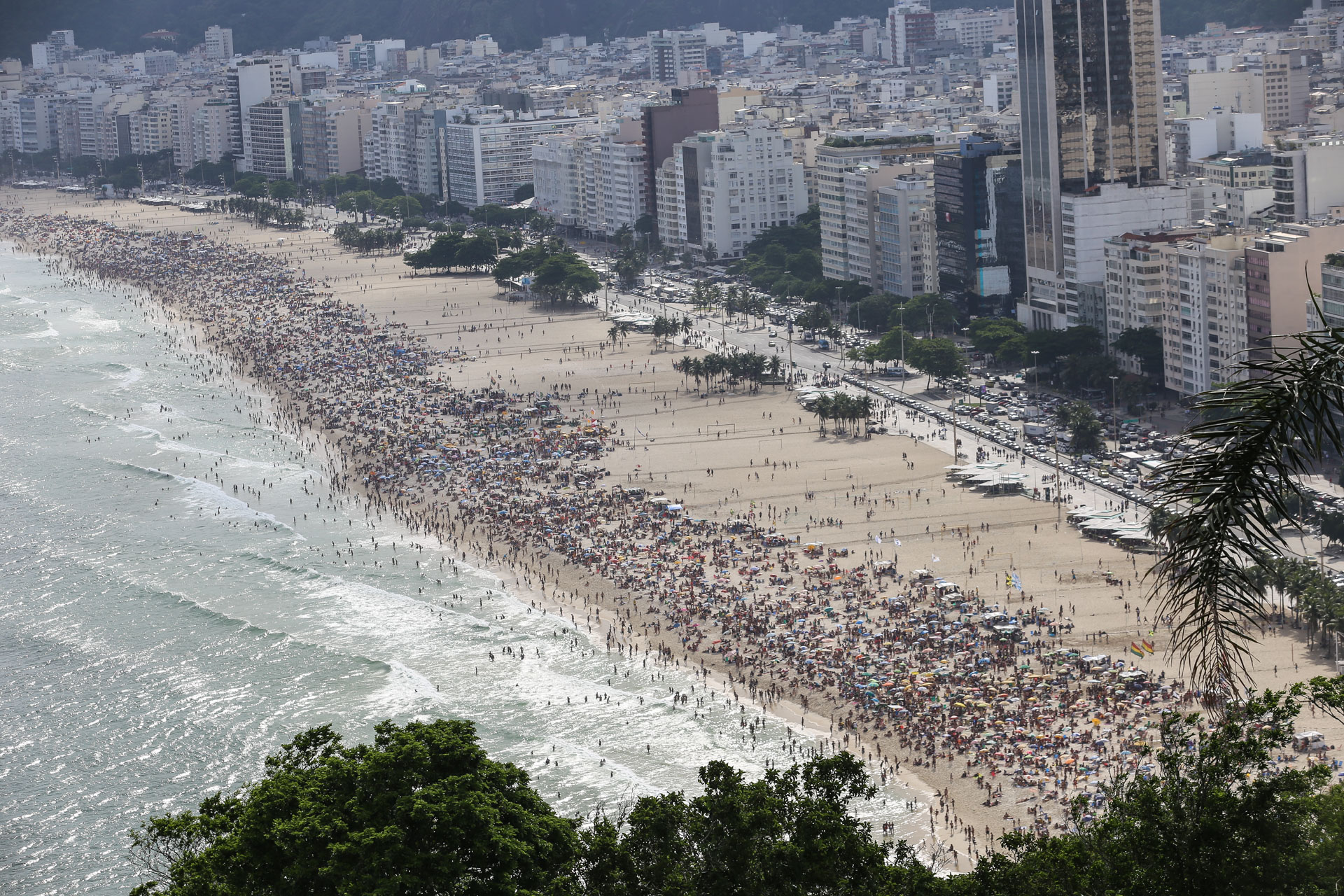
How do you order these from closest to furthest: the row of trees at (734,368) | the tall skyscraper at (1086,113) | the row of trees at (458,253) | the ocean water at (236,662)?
the ocean water at (236,662) < the row of trees at (734,368) < the tall skyscraper at (1086,113) < the row of trees at (458,253)

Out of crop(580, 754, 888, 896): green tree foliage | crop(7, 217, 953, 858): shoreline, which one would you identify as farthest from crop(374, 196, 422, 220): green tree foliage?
crop(580, 754, 888, 896): green tree foliage

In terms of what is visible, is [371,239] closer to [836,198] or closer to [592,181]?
[592,181]

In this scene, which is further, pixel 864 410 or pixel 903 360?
pixel 903 360

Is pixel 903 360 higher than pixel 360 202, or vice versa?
pixel 360 202

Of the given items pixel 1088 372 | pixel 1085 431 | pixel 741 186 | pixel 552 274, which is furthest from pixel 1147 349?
pixel 741 186

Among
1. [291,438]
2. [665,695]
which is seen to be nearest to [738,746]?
Answer: [665,695]

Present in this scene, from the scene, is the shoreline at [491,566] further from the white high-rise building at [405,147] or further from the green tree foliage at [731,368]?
the white high-rise building at [405,147]

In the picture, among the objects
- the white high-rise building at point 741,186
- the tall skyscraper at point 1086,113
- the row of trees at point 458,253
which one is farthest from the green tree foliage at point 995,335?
the row of trees at point 458,253
